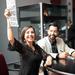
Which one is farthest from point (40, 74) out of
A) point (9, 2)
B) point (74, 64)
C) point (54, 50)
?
point (9, 2)

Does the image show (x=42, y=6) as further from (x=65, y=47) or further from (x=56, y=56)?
(x=56, y=56)

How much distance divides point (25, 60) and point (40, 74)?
30 cm

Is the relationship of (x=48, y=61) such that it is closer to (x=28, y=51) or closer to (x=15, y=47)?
(x=28, y=51)

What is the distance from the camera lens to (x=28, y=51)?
2.29 metres

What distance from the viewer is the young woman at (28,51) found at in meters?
2.21

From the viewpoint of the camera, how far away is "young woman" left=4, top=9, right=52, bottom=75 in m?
2.21

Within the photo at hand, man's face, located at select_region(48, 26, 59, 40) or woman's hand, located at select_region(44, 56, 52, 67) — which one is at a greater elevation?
man's face, located at select_region(48, 26, 59, 40)

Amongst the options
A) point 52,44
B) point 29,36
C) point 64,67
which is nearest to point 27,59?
point 29,36

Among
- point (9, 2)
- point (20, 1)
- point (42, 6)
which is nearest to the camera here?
point (9, 2)

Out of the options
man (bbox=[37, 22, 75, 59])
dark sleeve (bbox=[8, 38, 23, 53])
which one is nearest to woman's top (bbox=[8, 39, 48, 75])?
dark sleeve (bbox=[8, 38, 23, 53])

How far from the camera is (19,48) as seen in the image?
2232 mm

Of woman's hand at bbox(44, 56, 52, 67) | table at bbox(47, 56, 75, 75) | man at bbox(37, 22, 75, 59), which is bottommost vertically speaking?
table at bbox(47, 56, 75, 75)

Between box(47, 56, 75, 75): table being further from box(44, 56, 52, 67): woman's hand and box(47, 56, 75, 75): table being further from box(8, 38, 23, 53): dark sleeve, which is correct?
box(8, 38, 23, 53): dark sleeve

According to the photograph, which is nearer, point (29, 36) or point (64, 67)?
point (64, 67)
